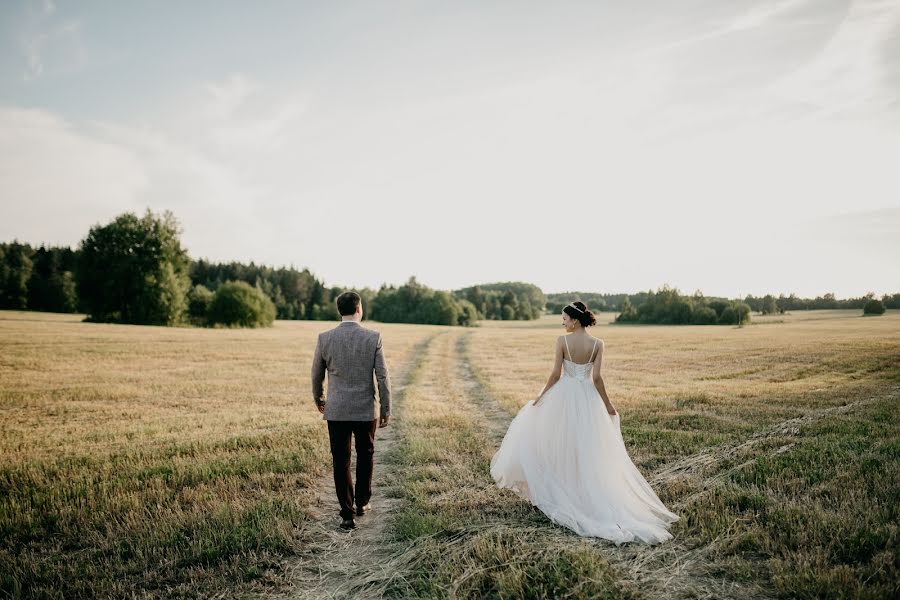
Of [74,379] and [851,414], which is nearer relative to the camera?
[851,414]

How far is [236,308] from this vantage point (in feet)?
Result: 208

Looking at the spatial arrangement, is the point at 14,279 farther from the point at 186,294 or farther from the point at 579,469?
the point at 579,469

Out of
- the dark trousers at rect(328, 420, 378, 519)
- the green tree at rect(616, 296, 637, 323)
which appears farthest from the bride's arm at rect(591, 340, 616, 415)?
the green tree at rect(616, 296, 637, 323)

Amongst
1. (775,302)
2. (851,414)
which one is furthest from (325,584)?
(775,302)

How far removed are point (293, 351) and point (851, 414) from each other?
29.5m

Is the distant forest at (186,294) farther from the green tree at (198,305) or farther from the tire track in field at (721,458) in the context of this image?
the tire track in field at (721,458)

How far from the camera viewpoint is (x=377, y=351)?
19.7 ft

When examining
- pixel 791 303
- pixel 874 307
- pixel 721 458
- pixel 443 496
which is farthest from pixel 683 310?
pixel 443 496

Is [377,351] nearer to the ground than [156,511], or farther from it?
farther from it

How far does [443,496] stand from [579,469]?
2.08 m

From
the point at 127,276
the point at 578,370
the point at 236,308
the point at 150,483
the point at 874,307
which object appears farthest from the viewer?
the point at 236,308

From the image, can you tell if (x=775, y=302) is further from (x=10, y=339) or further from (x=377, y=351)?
(x=10, y=339)

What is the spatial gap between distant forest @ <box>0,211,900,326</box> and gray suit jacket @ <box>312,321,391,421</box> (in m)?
61.4

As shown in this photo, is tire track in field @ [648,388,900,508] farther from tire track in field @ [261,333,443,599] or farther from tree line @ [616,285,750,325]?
tree line @ [616,285,750,325]
